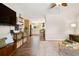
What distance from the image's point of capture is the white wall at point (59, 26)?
4439mm

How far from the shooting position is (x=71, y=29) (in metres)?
4.57

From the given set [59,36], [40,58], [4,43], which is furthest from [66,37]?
[40,58]

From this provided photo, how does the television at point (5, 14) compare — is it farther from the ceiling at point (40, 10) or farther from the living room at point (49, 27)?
the ceiling at point (40, 10)

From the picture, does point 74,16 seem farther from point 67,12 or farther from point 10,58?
point 10,58

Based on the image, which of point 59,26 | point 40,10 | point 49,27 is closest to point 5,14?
point 40,10

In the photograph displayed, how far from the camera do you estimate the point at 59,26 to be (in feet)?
15.1

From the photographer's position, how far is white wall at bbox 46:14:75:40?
14.6ft

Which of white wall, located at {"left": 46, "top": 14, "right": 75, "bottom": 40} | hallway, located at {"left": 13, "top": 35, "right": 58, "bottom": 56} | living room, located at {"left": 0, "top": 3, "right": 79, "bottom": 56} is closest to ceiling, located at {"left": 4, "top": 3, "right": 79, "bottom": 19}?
living room, located at {"left": 0, "top": 3, "right": 79, "bottom": 56}

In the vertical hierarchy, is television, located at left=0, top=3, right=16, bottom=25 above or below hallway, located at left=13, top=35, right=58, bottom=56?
above

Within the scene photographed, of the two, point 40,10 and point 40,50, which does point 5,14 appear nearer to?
point 40,10

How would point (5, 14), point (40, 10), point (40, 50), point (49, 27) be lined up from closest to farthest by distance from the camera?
1. point (5, 14)
2. point (40, 10)
3. point (40, 50)
4. point (49, 27)

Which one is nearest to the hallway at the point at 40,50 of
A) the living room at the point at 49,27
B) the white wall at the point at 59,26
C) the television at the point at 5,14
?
the living room at the point at 49,27

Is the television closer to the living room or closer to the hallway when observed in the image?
the living room

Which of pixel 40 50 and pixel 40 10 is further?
pixel 40 50
